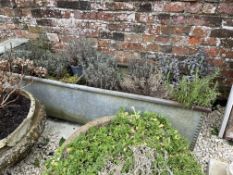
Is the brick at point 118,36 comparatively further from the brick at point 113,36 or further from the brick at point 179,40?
the brick at point 179,40

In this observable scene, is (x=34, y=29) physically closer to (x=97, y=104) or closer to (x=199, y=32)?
(x=97, y=104)

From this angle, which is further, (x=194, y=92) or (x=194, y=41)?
(x=194, y=41)

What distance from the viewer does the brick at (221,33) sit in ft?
6.84

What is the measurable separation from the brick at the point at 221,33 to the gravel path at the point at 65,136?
743 millimetres

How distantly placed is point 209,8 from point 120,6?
0.72 meters

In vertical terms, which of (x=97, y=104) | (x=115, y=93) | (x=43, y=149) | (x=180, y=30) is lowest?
(x=43, y=149)

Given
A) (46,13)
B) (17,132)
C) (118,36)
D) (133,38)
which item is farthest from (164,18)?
(17,132)

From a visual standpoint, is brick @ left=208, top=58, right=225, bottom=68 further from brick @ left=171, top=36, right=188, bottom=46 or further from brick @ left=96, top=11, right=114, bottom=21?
brick @ left=96, top=11, right=114, bottom=21

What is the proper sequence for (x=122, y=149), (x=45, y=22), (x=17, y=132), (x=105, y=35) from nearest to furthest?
(x=122, y=149) → (x=17, y=132) → (x=105, y=35) → (x=45, y=22)

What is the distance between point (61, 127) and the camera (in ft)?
8.03

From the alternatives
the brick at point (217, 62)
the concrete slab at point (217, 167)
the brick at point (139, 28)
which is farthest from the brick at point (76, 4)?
the concrete slab at point (217, 167)

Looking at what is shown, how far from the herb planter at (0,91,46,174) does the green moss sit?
0.39 m

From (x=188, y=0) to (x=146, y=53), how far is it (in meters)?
0.59

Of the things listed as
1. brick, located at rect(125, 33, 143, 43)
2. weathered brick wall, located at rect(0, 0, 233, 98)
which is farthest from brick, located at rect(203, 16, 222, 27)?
brick, located at rect(125, 33, 143, 43)
